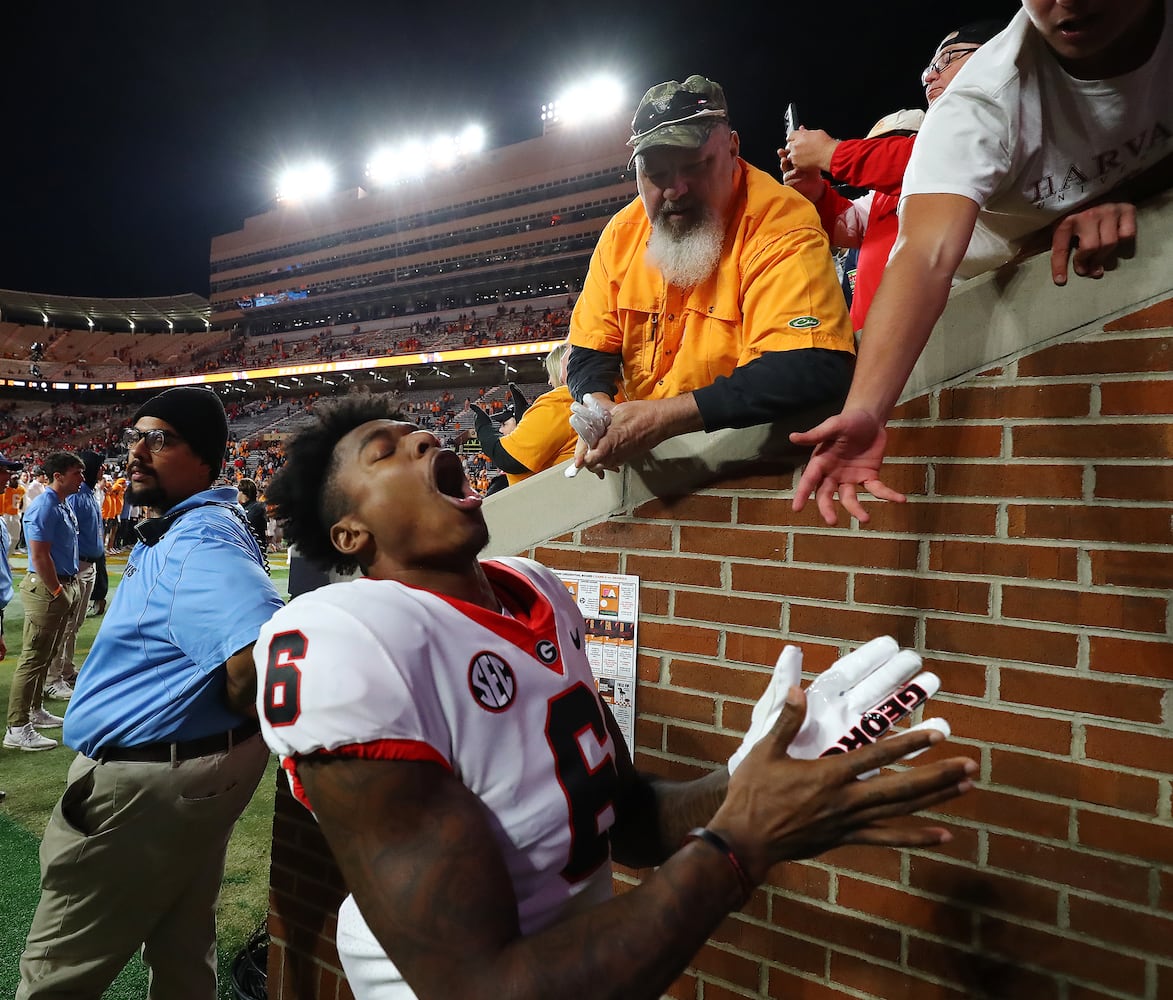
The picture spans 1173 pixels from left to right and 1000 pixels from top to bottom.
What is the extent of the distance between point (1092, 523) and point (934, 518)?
0.36 metres

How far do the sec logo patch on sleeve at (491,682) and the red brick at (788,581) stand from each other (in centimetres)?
105

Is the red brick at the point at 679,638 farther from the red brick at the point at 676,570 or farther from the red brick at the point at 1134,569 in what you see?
the red brick at the point at 1134,569

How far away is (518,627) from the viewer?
1470 millimetres

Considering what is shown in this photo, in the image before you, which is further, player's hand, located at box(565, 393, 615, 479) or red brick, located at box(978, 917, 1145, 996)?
player's hand, located at box(565, 393, 615, 479)

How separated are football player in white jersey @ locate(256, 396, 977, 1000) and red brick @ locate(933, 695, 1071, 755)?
0.79m

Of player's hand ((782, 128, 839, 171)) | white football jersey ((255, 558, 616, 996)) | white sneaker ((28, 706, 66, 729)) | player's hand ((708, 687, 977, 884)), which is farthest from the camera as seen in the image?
white sneaker ((28, 706, 66, 729))

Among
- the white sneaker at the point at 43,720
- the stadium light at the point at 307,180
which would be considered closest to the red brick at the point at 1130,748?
the white sneaker at the point at 43,720

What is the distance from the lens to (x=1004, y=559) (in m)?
1.83

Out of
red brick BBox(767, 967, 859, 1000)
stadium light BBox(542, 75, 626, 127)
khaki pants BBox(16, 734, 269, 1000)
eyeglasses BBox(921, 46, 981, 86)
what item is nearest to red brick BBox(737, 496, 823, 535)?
red brick BBox(767, 967, 859, 1000)

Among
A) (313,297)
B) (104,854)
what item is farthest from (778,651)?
(313,297)

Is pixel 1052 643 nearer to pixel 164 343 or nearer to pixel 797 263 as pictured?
pixel 797 263

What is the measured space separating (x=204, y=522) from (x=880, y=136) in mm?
2976

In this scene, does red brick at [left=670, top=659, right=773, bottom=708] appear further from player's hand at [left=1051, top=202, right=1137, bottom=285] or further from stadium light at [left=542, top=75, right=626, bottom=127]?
stadium light at [left=542, top=75, right=626, bottom=127]

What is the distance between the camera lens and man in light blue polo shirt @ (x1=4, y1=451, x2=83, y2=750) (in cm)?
521
